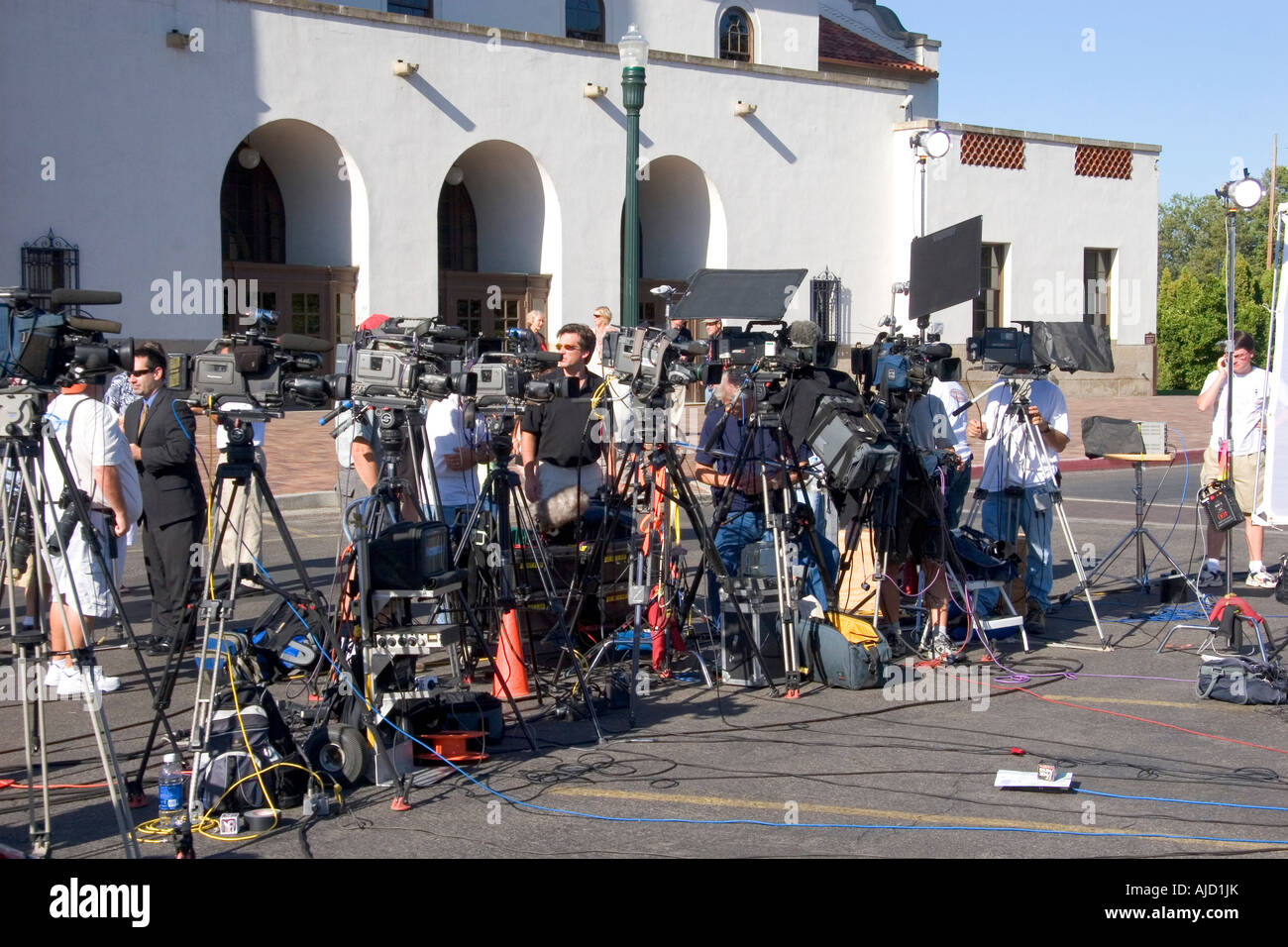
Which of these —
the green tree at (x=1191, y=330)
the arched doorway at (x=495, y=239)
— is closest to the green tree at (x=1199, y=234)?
the green tree at (x=1191, y=330)

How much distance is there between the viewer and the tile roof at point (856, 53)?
112ft

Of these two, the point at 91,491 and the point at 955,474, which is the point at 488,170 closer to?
the point at 955,474

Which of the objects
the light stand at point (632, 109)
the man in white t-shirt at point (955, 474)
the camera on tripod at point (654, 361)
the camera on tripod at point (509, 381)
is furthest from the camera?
the light stand at point (632, 109)

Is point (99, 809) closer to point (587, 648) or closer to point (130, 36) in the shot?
point (587, 648)

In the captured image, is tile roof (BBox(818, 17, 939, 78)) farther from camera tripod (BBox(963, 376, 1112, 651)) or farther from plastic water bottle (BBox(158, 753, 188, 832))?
plastic water bottle (BBox(158, 753, 188, 832))

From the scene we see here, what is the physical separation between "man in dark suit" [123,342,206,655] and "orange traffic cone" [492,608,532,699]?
2161 millimetres

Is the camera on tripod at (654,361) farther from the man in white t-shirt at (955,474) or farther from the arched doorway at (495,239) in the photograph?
the arched doorway at (495,239)

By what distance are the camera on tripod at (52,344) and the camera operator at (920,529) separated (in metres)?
4.53

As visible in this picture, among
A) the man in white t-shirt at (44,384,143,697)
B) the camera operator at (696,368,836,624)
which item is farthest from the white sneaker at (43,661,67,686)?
the camera operator at (696,368,836,624)

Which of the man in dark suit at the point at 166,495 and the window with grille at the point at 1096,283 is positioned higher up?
the window with grille at the point at 1096,283

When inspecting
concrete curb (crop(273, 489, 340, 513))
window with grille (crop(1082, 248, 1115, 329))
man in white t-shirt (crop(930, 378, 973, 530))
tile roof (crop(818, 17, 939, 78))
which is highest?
tile roof (crop(818, 17, 939, 78))

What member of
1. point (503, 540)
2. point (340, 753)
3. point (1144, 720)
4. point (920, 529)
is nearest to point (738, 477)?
point (920, 529)

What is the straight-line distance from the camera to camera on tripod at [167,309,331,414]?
5469 millimetres

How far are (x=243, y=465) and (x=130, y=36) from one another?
56.2 ft
